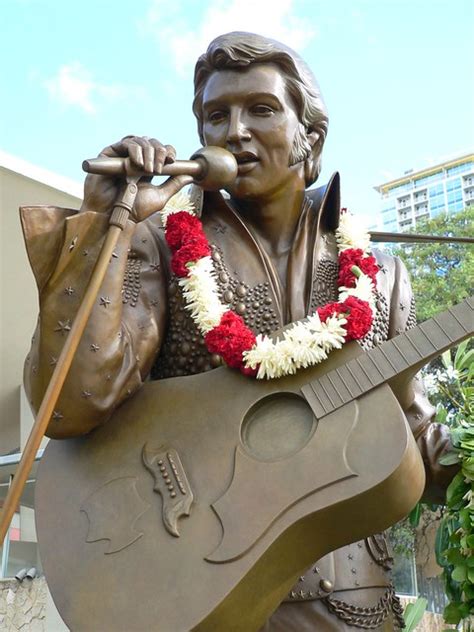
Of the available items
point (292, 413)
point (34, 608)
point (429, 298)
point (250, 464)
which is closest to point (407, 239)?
point (292, 413)

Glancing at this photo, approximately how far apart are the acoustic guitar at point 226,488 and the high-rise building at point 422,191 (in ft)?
75.1

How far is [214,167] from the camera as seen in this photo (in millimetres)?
1765

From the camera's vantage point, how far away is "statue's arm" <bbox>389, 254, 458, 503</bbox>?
2.02 m

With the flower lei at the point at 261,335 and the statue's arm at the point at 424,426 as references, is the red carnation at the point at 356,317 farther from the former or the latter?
the statue's arm at the point at 424,426

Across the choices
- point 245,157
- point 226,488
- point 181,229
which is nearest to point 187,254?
point 181,229

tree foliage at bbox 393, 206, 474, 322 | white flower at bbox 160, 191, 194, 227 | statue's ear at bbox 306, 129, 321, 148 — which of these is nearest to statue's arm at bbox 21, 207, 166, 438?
white flower at bbox 160, 191, 194, 227

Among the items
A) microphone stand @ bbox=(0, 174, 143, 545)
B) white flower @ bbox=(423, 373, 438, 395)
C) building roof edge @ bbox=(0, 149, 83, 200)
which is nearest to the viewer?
microphone stand @ bbox=(0, 174, 143, 545)

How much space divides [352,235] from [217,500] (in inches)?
33.9

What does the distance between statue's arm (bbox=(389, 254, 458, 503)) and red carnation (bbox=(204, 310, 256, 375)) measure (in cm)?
40

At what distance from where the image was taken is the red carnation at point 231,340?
1812 millimetres

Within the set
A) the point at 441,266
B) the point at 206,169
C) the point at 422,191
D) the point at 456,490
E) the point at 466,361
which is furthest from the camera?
the point at 422,191

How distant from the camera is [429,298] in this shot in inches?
551

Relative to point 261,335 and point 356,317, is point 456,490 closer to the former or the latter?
A: point 356,317

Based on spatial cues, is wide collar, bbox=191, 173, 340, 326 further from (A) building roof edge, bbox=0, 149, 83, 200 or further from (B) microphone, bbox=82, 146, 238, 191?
(A) building roof edge, bbox=0, 149, 83, 200
